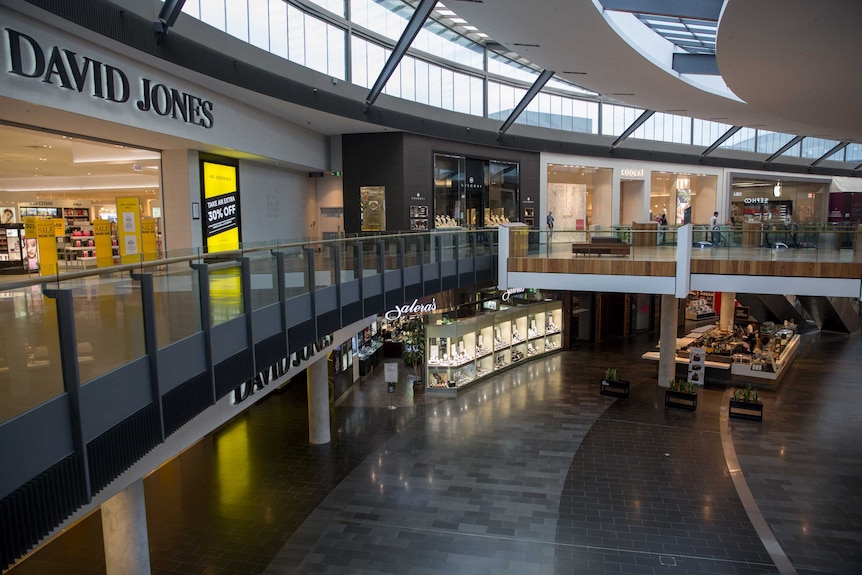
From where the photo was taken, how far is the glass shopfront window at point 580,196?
30.9 meters

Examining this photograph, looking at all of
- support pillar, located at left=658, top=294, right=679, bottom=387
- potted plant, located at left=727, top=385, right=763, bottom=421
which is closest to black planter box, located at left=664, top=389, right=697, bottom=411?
potted plant, located at left=727, top=385, right=763, bottom=421

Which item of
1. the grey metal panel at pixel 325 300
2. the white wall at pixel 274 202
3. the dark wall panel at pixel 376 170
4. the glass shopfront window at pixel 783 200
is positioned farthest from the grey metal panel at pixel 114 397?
the glass shopfront window at pixel 783 200

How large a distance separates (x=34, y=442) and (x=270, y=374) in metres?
5.01

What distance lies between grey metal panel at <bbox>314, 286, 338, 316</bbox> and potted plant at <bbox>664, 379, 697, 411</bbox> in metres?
11.2

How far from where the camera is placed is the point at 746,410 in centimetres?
1484

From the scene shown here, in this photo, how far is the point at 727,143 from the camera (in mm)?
35875

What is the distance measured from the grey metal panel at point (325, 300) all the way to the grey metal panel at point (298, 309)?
21cm

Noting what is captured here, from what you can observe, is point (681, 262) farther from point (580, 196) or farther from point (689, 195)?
point (689, 195)

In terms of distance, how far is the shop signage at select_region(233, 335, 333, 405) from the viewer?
7.79 metres

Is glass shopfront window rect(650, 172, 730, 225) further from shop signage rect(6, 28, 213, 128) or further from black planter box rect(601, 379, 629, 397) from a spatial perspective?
shop signage rect(6, 28, 213, 128)

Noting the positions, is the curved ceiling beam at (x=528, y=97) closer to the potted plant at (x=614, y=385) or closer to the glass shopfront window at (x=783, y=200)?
the potted plant at (x=614, y=385)

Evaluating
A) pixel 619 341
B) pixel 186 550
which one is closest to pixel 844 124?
pixel 619 341

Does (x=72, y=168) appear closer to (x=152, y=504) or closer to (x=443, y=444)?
(x=152, y=504)

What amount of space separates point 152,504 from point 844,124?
2131 centimetres
